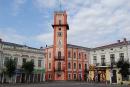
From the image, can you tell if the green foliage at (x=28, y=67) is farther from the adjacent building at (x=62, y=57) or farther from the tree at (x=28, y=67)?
the adjacent building at (x=62, y=57)

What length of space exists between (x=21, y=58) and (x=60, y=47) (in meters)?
14.9

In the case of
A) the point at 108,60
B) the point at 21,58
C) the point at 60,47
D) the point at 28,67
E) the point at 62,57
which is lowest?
the point at 28,67

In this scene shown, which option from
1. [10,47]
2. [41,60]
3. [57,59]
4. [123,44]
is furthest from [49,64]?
[123,44]

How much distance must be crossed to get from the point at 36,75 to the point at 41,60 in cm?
409

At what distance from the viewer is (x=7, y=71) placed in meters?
47.4

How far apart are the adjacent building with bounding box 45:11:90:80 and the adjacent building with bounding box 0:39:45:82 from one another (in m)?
6.80

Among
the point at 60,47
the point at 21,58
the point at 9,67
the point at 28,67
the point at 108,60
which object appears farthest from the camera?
the point at 60,47

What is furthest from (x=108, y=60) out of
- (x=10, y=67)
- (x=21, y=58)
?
(x=10, y=67)

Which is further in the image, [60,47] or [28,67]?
[60,47]

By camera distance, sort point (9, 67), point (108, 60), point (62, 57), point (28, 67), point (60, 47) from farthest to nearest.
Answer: point (60, 47)
point (62, 57)
point (108, 60)
point (28, 67)
point (9, 67)

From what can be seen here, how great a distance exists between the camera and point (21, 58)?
179 ft

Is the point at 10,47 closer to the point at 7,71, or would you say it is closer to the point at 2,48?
the point at 2,48

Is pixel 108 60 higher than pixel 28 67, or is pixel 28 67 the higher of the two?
pixel 108 60

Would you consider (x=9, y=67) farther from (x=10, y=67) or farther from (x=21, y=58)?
(x=21, y=58)
